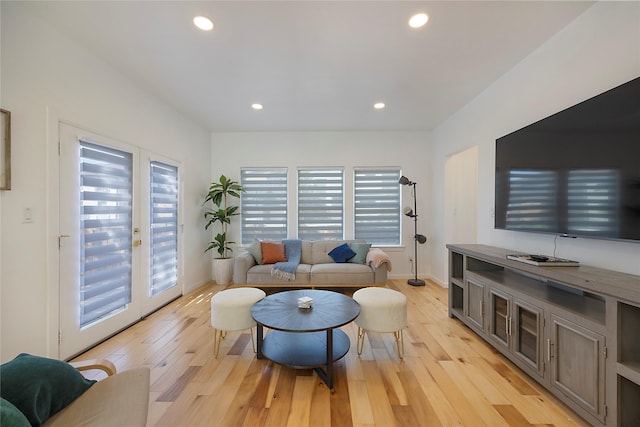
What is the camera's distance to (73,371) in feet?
4.20

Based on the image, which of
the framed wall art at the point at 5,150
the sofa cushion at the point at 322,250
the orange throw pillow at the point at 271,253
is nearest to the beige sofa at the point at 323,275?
the orange throw pillow at the point at 271,253

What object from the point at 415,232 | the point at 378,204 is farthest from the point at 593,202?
the point at 378,204

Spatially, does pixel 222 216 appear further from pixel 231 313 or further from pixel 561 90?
pixel 561 90

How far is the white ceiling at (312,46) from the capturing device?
1885mm

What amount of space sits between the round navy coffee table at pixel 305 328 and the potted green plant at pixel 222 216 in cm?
228

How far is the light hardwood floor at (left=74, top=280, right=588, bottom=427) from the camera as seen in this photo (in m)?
1.58

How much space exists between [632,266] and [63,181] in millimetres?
4231

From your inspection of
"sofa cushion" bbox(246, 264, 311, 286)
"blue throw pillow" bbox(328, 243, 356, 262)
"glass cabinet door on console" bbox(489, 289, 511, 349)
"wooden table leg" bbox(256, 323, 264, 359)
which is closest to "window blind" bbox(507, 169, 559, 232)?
"glass cabinet door on console" bbox(489, 289, 511, 349)

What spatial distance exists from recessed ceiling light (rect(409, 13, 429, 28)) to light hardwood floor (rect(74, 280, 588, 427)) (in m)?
2.74

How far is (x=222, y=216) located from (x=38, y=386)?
11.4ft

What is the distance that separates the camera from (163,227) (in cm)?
349

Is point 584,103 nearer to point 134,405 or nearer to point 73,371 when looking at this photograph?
point 134,405

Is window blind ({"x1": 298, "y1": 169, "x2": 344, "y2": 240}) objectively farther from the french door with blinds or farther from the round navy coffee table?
the round navy coffee table

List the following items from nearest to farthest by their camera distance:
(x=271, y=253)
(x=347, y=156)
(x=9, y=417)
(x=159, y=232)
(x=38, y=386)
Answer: (x=9, y=417) < (x=38, y=386) < (x=159, y=232) < (x=271, y=253) < (x=347, y=156)
